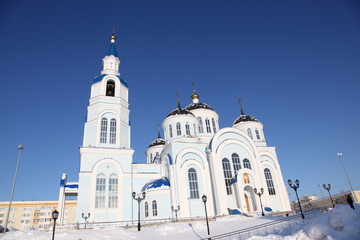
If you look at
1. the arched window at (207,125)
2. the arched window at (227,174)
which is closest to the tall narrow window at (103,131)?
the arched window at (227,174)

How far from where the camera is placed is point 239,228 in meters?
15.1

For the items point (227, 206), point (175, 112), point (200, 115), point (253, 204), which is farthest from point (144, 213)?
point (200, 115)

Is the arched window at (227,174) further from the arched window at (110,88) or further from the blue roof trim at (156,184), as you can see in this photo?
the arched window at (110,88)

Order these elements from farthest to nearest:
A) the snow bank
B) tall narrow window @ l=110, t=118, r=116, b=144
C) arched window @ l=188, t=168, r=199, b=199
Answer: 1. tall narrow window @ l=110, t=118, r=116, b=144
2. arched window @ l=188, t=168, r=199, b=199
3. the snow bank

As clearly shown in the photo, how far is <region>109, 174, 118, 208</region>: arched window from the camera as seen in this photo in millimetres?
23023

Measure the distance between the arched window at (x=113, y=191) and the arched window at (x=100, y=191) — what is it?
0.66 m

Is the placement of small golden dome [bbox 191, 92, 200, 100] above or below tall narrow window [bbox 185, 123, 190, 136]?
above

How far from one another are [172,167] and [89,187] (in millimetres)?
8226

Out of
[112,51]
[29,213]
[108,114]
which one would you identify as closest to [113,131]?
[108,114]

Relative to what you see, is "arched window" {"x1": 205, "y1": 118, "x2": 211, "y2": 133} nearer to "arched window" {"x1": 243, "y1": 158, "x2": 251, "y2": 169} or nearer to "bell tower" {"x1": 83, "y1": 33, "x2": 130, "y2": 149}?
Result: "arched window" {"x1": 243, "y1": 158, "x2": 251, "y2": 169}

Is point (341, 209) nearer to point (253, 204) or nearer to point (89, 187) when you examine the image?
point (253, 204)

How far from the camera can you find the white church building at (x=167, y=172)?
22.7 metres

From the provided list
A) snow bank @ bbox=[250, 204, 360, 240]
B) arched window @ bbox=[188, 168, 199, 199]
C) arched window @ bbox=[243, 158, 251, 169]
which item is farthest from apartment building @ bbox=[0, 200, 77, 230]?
snow bank @ bbox=[250, 204, 360, 240]

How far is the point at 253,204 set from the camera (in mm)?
24094
